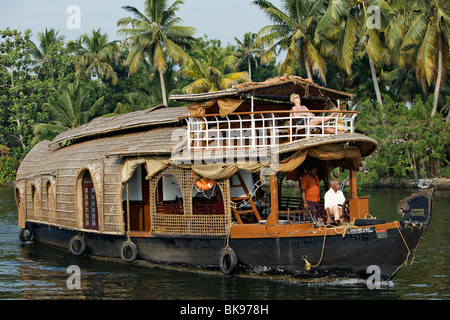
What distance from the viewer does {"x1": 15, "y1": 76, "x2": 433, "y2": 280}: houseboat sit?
27.3 feet

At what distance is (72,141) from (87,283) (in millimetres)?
5436

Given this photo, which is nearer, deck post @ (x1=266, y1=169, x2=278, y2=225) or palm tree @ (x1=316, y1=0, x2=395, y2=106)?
deck post @ (x1=266, y1=169, x2=278, y2=225)

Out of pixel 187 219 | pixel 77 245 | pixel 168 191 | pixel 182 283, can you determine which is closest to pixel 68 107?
pixel 77 245

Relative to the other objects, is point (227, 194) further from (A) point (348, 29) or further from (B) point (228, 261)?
(A) point (348, 29)

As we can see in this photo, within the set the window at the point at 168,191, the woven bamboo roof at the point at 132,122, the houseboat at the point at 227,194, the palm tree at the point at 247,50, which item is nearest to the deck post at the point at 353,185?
the houseboat at the point at 227,194

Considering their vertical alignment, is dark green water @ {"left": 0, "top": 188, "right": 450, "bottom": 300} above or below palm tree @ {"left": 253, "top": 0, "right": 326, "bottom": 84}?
below

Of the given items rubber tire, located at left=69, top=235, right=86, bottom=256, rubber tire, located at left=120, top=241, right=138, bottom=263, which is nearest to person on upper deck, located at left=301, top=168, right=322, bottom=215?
rubber tire, located at left=120, top=241, right=138, bottom=263

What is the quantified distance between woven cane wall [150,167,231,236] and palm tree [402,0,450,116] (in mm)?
14419

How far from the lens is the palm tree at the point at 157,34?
25922 mm

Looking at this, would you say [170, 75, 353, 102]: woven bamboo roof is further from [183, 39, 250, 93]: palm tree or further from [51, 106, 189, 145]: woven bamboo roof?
[183, 39, 250, 93]: palm tree

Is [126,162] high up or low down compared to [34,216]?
up

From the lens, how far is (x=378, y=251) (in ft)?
26.5
